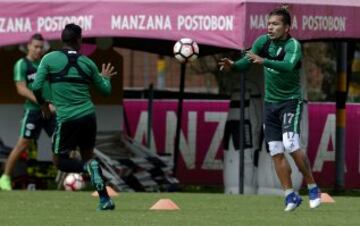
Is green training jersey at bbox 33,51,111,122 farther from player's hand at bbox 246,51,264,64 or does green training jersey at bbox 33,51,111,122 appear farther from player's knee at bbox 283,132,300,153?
player's knee at bbox 283,132,300,153

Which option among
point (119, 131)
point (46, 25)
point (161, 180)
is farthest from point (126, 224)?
point (119, 131)

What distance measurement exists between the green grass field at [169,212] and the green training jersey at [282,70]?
1152 mm

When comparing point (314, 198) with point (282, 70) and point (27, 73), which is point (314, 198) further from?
point (27, 73)

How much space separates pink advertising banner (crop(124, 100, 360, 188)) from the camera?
20.1 metres

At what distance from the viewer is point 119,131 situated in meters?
20.1

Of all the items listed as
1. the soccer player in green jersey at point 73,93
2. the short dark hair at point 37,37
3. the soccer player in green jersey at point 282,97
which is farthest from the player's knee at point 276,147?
the short dark hair at point 37,37

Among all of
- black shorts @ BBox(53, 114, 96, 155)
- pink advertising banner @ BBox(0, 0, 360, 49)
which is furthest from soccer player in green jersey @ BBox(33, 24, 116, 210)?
pink advertising banner @ BBox(0, 0, 360, 49)

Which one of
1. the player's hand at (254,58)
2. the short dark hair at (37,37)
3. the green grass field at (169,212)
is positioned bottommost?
the green grass field at (169,212)

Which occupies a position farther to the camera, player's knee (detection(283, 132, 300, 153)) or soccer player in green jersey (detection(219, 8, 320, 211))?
player's knee (detection(283, 132, 300, 153))

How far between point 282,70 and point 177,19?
4.25 metres

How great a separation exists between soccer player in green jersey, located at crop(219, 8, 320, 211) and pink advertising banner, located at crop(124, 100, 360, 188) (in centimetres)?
689

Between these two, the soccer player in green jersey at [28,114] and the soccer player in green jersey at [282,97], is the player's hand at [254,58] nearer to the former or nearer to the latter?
the soccer player in green jersey at [282,97]

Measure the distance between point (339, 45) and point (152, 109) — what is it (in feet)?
10.4

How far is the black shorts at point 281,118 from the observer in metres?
12.9
